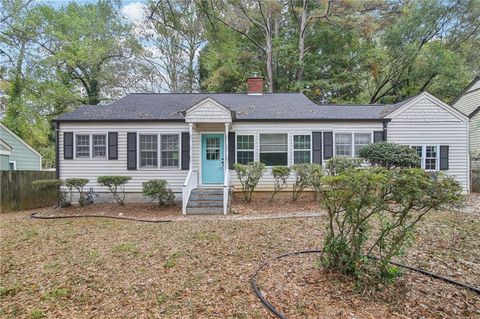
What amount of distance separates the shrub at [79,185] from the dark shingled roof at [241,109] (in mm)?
2392

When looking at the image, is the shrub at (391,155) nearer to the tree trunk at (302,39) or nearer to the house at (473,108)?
the house at (473,108)

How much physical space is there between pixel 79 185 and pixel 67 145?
184cm

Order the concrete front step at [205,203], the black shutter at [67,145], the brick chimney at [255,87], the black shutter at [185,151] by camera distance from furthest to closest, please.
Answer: the brick chimney at [255,87] < the black shutter at [185,151] < the black shutter at [67,145] < the concrete front step at [205,203]

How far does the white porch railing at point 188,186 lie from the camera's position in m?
8.18

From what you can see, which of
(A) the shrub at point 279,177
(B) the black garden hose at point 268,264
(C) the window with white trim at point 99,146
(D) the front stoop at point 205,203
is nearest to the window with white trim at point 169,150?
(D) the front stoop at point 205,203

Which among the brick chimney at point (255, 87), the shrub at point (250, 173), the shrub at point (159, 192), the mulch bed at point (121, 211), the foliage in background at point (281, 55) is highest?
the foliage in background at point (281, 55)

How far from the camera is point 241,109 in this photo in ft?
35.7

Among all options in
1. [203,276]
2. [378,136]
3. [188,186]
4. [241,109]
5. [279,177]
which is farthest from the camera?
[241,109]

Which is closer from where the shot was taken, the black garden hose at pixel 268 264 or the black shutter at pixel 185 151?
the black garden hose at pixel 268 264

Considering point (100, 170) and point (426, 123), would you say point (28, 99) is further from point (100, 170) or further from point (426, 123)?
point (426, 123)

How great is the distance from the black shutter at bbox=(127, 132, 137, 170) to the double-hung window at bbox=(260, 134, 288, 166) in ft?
16.0

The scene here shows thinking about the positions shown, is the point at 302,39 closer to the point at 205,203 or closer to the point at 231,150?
the point at 231,150

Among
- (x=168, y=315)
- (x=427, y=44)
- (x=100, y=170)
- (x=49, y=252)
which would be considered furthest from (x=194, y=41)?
(x=168, y=315)

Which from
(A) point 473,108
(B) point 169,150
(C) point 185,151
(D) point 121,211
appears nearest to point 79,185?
(D) point 121,211
